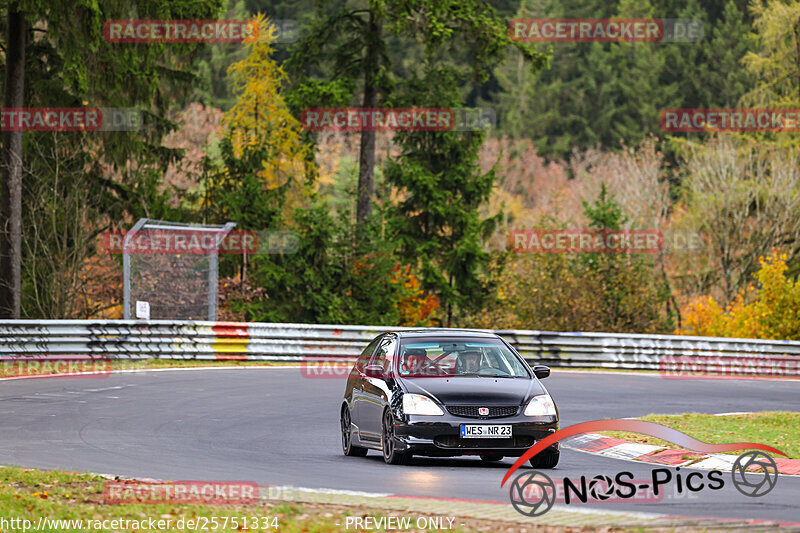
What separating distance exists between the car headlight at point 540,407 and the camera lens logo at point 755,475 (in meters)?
1.99

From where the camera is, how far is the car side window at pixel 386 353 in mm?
14706

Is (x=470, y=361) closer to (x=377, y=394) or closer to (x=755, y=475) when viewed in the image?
(x=377, y=394)

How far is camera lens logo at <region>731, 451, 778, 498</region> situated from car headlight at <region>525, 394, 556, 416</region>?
1.99m

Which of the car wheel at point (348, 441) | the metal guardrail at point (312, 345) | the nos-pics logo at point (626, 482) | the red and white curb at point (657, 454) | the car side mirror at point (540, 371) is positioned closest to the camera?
the nos-pics logo at point (626, 482)

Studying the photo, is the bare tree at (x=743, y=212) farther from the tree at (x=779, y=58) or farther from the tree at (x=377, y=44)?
the tree at (x=377, y=44)

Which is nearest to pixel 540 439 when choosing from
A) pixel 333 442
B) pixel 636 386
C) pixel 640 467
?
pixel 640 467

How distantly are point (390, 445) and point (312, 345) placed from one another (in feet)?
55.5

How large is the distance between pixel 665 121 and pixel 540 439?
69461 millimetres

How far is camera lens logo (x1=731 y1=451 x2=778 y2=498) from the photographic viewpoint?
11.7m

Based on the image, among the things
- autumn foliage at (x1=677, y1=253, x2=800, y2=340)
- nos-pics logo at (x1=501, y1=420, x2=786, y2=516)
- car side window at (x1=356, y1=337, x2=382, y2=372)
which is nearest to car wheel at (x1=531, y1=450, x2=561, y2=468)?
nos-pics logo at (x1=501, y1=420, x2=786, y2=516)

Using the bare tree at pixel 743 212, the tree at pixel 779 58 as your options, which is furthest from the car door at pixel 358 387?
the tree at pixel 779 58

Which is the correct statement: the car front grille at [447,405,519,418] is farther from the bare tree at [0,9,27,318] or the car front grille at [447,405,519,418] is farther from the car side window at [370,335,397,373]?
the bare tree at [0,9,27,318]

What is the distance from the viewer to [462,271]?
44.8 m

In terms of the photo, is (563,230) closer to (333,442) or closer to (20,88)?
(20,88)
